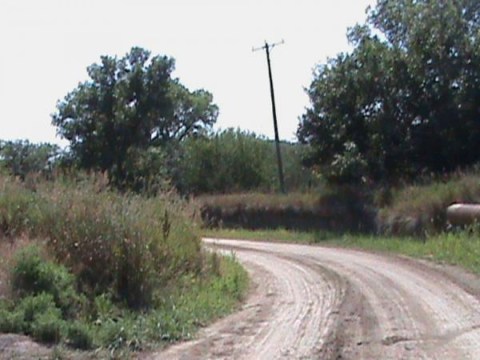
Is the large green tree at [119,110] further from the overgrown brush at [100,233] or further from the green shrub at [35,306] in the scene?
the green shrub at [35,306]

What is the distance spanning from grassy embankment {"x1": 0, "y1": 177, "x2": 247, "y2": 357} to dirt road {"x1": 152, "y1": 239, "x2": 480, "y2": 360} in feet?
2.60

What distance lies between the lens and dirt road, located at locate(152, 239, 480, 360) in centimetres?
1021

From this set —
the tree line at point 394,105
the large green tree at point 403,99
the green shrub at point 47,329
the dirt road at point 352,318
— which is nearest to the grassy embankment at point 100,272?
the green shrub at point 47,329

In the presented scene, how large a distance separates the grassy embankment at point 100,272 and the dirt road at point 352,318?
79 centimetres

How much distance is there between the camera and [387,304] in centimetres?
1366

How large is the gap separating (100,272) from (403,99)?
2767 centimetres

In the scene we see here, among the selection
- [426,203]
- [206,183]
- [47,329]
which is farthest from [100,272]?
[206,183]

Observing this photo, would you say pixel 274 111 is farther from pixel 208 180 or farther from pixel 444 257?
pixel 444 257

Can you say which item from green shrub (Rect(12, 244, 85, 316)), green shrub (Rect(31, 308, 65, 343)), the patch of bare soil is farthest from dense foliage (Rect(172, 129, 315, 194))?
green shrub (Rect(31, 308, 65, 343))

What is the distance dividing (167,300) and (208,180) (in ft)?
161

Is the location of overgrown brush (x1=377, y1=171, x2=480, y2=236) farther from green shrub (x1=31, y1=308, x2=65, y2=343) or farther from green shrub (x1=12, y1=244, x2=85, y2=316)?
green shrub (x1=31, y1=308, x2=65, y2=343)

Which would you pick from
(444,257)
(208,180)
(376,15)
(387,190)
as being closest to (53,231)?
(444,257)

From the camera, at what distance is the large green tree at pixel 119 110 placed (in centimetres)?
6462

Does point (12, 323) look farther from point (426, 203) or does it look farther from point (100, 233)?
point (426, 203)
